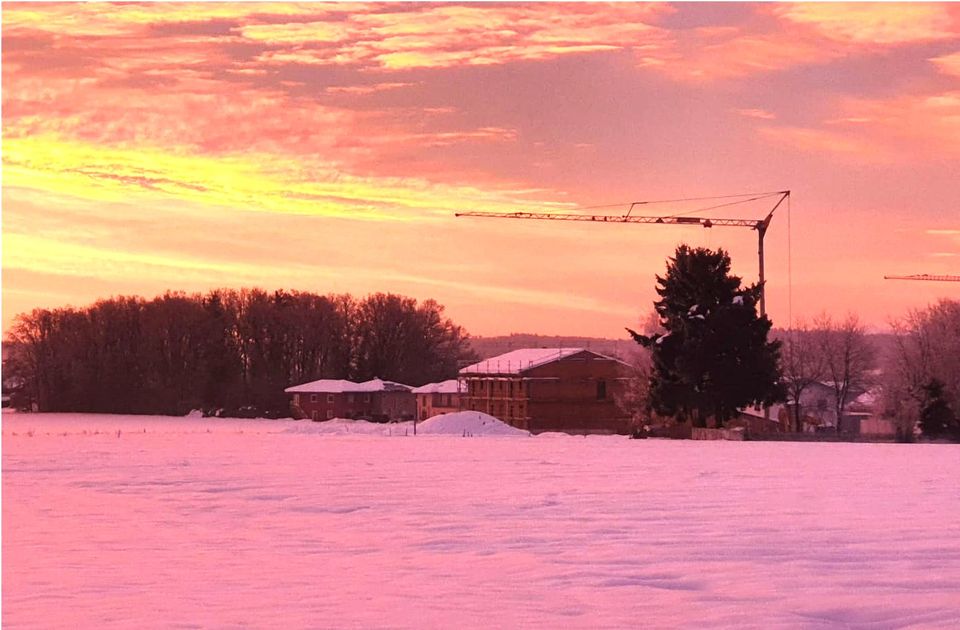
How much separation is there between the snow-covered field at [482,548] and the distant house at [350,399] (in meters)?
78.9

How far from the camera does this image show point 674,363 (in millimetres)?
57125

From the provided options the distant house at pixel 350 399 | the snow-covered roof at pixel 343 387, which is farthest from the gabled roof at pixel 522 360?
the snow-covered roof at pixel 343 387

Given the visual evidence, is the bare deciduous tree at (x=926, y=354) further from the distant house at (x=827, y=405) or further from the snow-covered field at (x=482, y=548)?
the snow-covered field at (x=482, y=548)

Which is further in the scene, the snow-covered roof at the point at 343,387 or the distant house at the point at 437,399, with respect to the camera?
the snow-covered roof at the point at 343,387

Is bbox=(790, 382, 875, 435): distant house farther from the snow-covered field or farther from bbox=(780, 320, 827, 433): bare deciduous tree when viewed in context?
the snow-covered field

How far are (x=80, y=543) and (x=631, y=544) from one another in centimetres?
696

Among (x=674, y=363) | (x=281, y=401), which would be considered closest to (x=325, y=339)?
(x=281, y=401)

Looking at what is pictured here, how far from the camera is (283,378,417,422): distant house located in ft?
359

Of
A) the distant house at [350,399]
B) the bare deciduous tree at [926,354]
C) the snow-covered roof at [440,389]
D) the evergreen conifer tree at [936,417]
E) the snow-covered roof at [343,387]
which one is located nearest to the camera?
the evergreen conifer tree at [936,417]

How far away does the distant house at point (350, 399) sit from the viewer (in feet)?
359

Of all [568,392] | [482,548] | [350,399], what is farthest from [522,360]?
[482,548]

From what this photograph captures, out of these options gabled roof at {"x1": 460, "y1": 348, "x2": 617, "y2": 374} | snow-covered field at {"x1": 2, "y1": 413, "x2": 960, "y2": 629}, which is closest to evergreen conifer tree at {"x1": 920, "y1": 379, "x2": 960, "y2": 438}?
snow-covered field at {"x1": 2, "y1": 413, "x2": 960, "y2": 629}

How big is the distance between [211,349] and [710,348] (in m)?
74.4

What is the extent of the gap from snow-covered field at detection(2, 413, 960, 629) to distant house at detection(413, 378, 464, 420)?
71629 mm
